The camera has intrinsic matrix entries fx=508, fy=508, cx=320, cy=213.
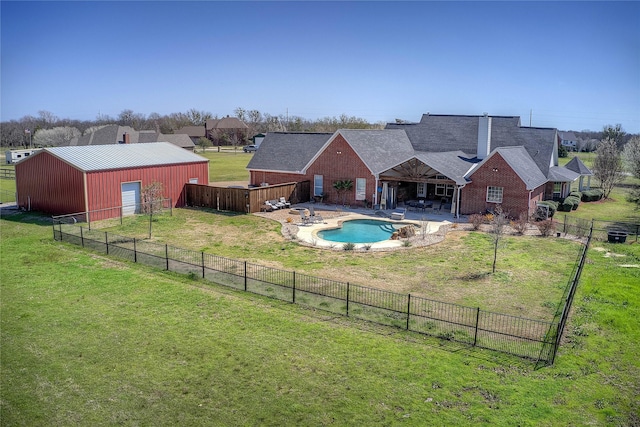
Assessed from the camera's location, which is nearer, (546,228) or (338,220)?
(546,228)

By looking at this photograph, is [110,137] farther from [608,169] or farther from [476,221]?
[608,169]

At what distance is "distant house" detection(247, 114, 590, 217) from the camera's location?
34.2 meters

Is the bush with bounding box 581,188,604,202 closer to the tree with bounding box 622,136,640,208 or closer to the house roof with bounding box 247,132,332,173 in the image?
the tree with bounding box 622,136,640,208

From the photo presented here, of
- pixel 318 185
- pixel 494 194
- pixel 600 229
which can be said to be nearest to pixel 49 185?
pixel 318 185

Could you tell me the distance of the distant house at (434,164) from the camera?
34188 millimetres

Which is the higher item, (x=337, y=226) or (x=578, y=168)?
(x=578, y=168)

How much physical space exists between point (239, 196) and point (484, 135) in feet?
65.6

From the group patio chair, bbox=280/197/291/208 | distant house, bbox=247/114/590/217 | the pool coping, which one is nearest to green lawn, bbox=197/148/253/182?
distant house, bbox=247/114/590/217

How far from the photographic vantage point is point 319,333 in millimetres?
15531

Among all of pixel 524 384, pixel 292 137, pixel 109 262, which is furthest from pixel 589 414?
pixel 292 137

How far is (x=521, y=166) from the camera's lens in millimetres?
35438

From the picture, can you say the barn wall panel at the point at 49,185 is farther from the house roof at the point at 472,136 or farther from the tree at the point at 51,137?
the tree at the point at 51,137

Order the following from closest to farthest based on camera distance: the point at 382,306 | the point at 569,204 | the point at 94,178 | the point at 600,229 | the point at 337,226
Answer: the point at 382,306 → the point at 600,229 → the point at 337,226 → the point at 94,178 → the point at 569,204

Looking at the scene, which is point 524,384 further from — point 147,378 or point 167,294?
point 167,294
